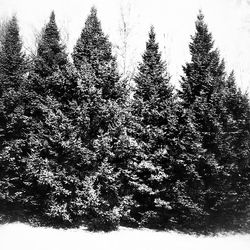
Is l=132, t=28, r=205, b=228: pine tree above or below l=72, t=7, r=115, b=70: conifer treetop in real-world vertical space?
below

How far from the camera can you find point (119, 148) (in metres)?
15.9

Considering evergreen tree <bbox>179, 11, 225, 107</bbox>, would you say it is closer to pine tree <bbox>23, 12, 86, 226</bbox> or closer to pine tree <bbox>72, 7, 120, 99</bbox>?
pine tree <bbox>72, 7, 120, 99</bbox>

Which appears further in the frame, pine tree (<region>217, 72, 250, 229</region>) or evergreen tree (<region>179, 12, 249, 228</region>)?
pine tree (<region>217, 72, 250, 229</region>)

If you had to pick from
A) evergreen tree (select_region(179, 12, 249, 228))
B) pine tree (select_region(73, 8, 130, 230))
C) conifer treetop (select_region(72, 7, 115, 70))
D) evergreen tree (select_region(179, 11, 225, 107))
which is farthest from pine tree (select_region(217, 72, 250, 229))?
conifer treetop (select_region(72, 7, 115, 70))

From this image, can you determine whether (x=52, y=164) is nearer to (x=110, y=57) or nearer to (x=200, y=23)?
(x=110, y=57)

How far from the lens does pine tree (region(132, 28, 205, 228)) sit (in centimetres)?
→ 1644

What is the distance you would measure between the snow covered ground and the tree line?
2.66 feet

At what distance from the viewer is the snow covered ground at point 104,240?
40.8 ft

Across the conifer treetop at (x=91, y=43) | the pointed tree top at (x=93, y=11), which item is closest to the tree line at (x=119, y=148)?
the conifer treetop at (x=91, y=43)

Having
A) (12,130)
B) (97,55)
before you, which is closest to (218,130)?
(97,55)

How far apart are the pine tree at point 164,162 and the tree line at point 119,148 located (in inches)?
2.4

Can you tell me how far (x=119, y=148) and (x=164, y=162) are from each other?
3.27 m

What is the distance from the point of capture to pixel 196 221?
16641 millimetres

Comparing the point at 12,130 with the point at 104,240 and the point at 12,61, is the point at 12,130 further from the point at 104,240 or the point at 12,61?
the point at 104,240
